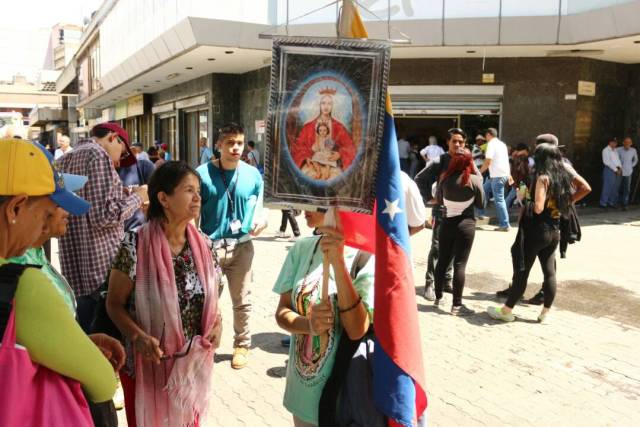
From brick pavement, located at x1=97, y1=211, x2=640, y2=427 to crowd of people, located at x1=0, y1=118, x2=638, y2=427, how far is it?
0.50 meters

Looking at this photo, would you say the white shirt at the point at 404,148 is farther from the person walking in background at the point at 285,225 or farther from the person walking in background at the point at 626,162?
the person walking in background at the point at 285,225

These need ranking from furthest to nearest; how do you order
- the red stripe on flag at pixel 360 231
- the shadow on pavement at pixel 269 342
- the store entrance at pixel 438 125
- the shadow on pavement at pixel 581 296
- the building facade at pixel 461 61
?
the store entrance at pixel 438 125 < the building facade at pixel 461 61 < the shadow on pavement at pixel 581 296 < the shadow on pavement at pixel 269 342 < the red stripe on flag at pixel 360 231

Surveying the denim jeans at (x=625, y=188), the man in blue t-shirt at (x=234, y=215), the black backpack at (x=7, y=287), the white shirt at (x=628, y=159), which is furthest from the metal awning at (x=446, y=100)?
the black backpack at (x=7, y=287)

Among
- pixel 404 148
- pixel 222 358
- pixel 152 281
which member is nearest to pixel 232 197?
pixel 222 358

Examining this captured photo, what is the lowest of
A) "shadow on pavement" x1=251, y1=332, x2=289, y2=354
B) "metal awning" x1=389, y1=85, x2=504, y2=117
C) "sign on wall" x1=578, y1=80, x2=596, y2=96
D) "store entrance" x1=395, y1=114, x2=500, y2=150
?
"shadow on pavement" x1=251, y1=332, x2=289, y2=354

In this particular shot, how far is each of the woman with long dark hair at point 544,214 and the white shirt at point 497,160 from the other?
5922 millimetres

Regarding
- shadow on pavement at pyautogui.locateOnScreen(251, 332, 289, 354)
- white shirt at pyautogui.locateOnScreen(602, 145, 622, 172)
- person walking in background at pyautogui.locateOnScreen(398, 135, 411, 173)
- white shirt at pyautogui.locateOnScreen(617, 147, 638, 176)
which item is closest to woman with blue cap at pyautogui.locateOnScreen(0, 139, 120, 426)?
shadow on pavement at pyautogui.locateOnScreen(251, 332, 289, 354)

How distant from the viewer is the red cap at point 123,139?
3.88 meters

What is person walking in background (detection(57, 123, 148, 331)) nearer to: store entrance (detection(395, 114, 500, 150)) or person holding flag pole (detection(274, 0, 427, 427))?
person holding flag pole (detection(274, 0, 427, 427))

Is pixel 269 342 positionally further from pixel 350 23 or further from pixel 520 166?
pixel 520 166

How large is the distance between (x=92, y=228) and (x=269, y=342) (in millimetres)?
2251

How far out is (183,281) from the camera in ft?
8.92

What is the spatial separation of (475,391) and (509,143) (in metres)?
12.1

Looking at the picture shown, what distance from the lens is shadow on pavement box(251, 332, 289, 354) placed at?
4961 mm
